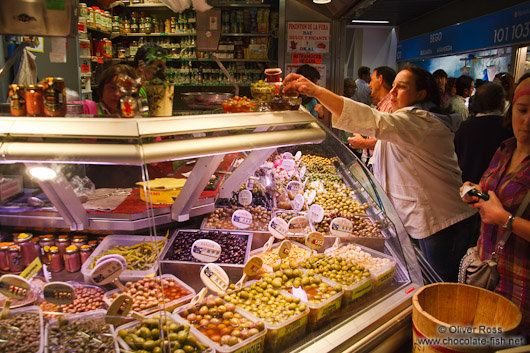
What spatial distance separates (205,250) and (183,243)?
0.28 metres

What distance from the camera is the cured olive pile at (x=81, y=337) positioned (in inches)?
62.2

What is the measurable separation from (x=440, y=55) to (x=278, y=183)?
8.66 m

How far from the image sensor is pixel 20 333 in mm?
1628

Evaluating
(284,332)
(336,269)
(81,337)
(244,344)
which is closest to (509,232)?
(336,269)

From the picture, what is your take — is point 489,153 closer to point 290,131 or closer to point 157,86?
point 290,131

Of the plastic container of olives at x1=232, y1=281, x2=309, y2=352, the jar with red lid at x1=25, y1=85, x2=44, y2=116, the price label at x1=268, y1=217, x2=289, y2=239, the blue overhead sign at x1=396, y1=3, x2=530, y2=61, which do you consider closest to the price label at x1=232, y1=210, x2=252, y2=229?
the price label at x1=268, y1=217, x2=289, y2=239

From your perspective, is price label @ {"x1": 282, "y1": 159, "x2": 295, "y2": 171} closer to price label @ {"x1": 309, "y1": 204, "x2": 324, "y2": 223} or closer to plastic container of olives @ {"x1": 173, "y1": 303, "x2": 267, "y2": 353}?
price label @ {"x1": 309, "y1": 204, "x2": 324, "y2": 223}

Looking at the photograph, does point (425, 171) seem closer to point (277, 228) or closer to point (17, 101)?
point (277, 228)

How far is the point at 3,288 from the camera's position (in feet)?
5.56

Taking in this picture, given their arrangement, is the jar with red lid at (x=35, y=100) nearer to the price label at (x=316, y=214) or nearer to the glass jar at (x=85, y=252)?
the glass jar at (x=85, y=252)

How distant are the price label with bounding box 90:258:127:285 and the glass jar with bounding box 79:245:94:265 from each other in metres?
0.31

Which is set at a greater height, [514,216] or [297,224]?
[514,216]

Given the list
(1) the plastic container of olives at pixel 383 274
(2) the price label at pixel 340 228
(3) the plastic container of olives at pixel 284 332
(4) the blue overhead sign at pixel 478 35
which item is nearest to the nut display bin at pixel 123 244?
(3) the plastic container of olives at pixel 284 332

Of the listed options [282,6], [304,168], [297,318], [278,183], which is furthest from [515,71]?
[297,318]
